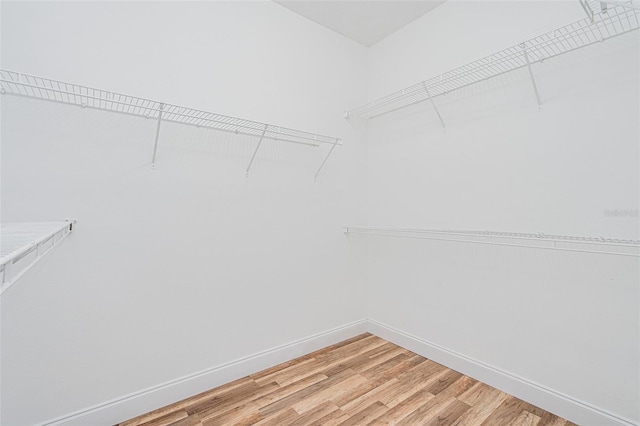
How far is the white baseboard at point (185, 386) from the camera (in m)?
1.46

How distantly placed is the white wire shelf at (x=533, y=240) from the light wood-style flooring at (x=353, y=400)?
0.88m

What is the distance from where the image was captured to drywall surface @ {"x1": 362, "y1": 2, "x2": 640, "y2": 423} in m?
1.43

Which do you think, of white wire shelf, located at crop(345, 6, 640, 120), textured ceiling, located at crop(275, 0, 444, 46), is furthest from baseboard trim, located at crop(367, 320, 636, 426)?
textured ceiling, located at crop(275, 0, 444, 46)

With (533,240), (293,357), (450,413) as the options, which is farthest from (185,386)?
(533,240)

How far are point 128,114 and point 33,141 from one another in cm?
41

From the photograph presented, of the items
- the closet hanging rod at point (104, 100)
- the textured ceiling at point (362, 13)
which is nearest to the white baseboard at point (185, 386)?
the closet hanging rod at point (104, 100)

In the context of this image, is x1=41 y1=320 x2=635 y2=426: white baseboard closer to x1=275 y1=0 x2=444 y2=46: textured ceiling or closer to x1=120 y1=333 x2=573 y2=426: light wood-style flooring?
x1=120 y1=333 x2=573 y2=426: light wood-style flooring

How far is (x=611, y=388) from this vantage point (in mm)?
1426

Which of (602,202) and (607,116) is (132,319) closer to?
(602,202)

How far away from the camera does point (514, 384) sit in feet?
5.66

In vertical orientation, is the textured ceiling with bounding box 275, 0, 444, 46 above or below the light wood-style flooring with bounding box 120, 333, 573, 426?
above

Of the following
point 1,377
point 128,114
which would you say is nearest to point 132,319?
point 1,377

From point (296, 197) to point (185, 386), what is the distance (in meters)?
1.37

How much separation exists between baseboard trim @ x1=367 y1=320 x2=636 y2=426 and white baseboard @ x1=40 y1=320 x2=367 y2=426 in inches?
26.1
